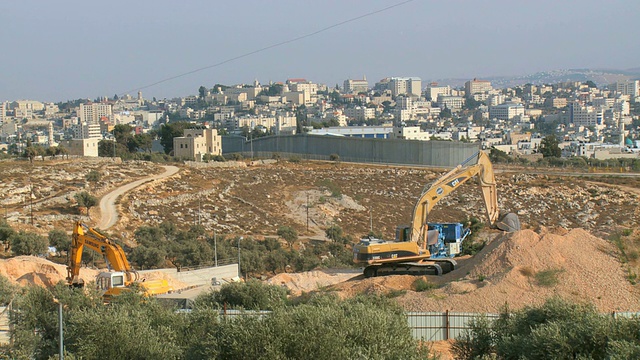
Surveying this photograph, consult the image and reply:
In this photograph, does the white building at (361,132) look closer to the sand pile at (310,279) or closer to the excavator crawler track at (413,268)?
the sand pile at (310,279)

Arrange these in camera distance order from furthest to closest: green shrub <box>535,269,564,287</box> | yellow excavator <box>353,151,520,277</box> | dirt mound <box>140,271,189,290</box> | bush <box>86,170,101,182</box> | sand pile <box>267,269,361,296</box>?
1. bush <box>86,170,101,182</box>
2. dirt mound <box>140,271,189,290</box>
3. sand pile <box>267,269,361,296</box>
4. yellow excavator <box>353,151,520,277</box>
5. green shrub <box>535,269,564,287</box>

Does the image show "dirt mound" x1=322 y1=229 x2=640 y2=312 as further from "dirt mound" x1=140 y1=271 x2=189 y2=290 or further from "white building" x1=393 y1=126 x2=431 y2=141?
"white building" x1=393 y1=126 x2=431 y2=141

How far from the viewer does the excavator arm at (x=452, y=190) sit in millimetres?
22359

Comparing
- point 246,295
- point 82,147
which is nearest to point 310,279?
point 246,295

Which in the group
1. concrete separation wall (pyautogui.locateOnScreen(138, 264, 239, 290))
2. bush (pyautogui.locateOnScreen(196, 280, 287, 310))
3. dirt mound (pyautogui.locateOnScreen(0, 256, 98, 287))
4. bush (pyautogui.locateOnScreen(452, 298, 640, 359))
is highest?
bush (pyautogui.locateOnScreen(452, 298, 640, 359))

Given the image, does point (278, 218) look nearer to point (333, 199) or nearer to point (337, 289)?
point (333, 199)

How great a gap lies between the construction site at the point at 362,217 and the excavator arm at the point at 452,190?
119mm

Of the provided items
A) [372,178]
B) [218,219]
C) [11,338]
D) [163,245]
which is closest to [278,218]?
[218,219]

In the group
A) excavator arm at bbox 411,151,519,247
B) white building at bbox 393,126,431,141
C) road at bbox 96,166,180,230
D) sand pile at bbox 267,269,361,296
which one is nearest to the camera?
excavator arm at bbox 411,151,519,247

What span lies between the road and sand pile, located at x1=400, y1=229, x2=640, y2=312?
65.9 feet

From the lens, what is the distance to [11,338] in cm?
1359

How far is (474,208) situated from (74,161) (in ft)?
82.3

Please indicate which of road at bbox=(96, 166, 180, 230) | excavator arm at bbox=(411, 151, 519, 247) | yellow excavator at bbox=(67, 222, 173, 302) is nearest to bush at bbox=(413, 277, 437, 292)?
excavator arm at bbox=(411, 151, 519, 247)

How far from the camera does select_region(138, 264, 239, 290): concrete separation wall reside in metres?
25.2
